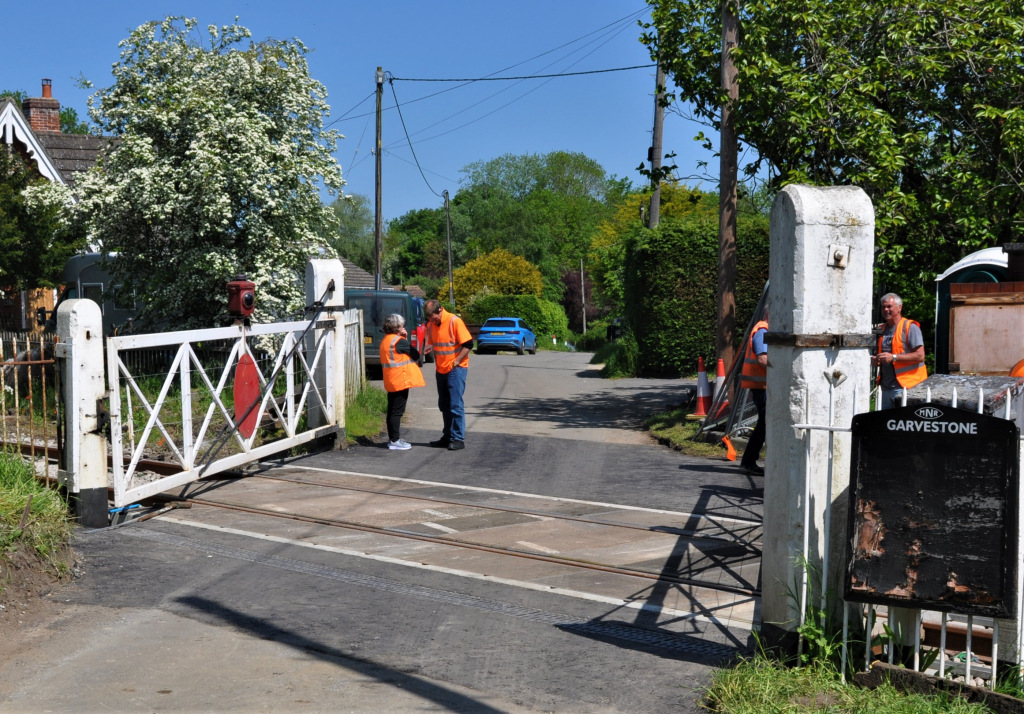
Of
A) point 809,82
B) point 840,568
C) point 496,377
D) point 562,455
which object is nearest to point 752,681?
point 840,568

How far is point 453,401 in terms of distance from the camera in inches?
482

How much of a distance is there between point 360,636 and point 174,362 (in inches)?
159

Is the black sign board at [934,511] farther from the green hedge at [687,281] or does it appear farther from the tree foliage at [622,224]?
the tree foliage at [622,224]

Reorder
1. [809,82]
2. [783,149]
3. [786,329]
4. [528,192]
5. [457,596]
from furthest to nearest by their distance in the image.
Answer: [528,192] → [783,149] → [809,82] → [457,596] → [786,329]

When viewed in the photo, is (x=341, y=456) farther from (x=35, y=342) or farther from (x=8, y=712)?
(x=8, y=712)

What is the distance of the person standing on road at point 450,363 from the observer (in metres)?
12.2

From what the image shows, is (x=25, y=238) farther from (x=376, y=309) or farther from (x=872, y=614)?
(x=872, y=614)

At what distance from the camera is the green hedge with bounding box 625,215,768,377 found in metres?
22.4

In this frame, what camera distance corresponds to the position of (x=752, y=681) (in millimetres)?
4422

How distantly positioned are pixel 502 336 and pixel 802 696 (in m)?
38.5

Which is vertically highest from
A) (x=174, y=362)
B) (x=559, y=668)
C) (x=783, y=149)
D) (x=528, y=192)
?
(x=528, y=192)

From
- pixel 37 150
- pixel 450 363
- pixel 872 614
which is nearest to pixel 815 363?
pixel 872 614

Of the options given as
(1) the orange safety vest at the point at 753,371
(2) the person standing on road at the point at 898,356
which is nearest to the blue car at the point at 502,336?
(1) the orange safety vest at the point at 753,371

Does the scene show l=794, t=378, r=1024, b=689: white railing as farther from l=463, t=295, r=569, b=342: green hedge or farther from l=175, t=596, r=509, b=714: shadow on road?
l=463, t=295, r=569, b=342: green hedge
